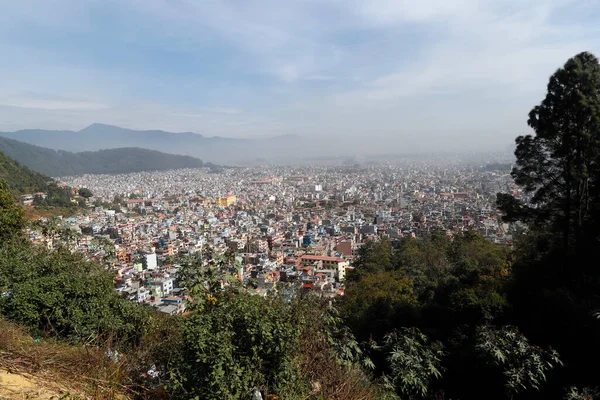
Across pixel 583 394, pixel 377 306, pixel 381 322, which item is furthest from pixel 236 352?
pixel 377 306

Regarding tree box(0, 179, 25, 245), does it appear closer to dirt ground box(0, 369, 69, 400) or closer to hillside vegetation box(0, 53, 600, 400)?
hillside vegetation box(0, 53, 600, 400)

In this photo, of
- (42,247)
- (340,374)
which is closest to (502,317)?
(340,374)

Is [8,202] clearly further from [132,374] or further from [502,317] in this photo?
[502,317]

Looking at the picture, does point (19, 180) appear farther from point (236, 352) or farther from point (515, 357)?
point (515, 357)

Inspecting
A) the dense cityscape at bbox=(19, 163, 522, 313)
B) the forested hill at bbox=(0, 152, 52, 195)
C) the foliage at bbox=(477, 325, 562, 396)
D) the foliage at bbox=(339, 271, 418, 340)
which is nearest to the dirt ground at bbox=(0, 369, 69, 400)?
the dense cityscape at bbox=(19, 163, 522, 313)

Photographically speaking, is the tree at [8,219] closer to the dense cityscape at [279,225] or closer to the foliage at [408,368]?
the dense cityscape at [279,225]

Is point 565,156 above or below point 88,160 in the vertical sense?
above
